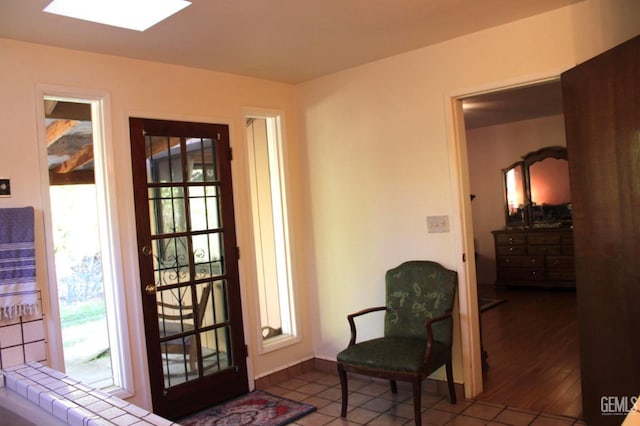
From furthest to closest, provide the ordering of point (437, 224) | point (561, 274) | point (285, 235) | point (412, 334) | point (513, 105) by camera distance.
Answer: point (561, 274)
point (513, 105)
point (285, 235)
point (437, 224)
point (412, 334)

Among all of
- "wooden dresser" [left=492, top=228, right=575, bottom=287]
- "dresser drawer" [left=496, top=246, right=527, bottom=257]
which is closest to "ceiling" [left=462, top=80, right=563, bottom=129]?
"wooden dresser" [left=492, top=228, right=575, bottom=287]

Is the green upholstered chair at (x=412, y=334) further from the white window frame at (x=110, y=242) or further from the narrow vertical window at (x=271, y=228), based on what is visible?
the white window frame at (x=110, y=242)

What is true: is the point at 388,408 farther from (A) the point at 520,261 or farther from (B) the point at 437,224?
(A) the point at 520,261

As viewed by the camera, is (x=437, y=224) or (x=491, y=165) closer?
(x=437, y=224)

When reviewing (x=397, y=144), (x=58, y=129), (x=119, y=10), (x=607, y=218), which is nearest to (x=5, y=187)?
(x=119, y=10)

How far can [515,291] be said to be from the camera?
698cm

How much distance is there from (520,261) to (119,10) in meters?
6.01

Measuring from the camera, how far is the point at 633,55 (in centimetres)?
236

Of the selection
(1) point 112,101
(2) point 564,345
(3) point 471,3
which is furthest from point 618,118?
(1) point 112,101

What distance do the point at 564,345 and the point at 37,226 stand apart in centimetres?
412

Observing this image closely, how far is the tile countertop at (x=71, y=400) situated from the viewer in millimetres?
1671

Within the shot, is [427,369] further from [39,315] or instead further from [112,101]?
[112,101]

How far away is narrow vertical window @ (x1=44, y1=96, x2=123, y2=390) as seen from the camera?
381 cm

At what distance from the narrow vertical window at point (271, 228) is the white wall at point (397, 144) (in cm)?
22
